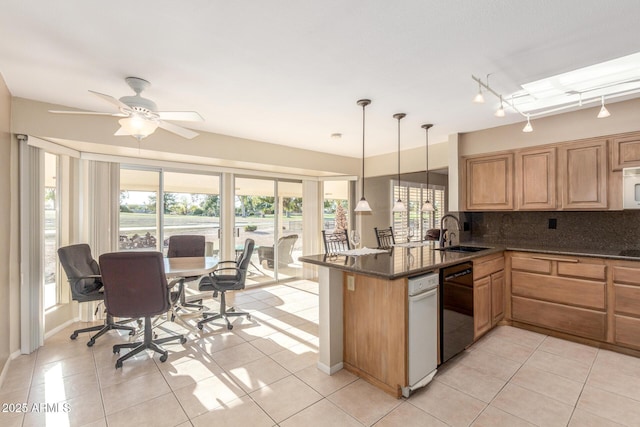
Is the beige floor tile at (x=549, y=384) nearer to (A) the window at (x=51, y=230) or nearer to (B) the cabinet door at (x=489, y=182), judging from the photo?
(B) the cabinet door at (x=489, y=182)

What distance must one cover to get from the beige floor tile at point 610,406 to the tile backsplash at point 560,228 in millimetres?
1822

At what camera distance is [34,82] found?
8.13 feet

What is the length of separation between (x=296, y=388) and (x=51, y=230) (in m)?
3.50

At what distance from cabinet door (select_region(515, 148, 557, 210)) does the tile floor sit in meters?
1.57

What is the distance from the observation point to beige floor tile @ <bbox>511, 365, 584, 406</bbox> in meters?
2.16

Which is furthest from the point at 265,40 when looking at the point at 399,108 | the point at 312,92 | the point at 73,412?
the point at 73,412

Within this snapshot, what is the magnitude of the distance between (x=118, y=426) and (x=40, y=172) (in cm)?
268

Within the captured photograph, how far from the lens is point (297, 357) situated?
2785 millimetres

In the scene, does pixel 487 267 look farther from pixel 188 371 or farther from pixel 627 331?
pixel 188 371

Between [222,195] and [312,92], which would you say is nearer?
[312,92]

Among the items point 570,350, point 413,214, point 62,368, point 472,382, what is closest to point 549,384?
point 472,382

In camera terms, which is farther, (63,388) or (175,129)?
(175,129)

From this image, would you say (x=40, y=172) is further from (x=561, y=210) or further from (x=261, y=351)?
(x=561, y=210)

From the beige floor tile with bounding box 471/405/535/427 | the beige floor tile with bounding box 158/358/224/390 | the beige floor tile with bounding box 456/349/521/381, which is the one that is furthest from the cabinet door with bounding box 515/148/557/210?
the beige floor tile with bounding box 158/358/224/390
